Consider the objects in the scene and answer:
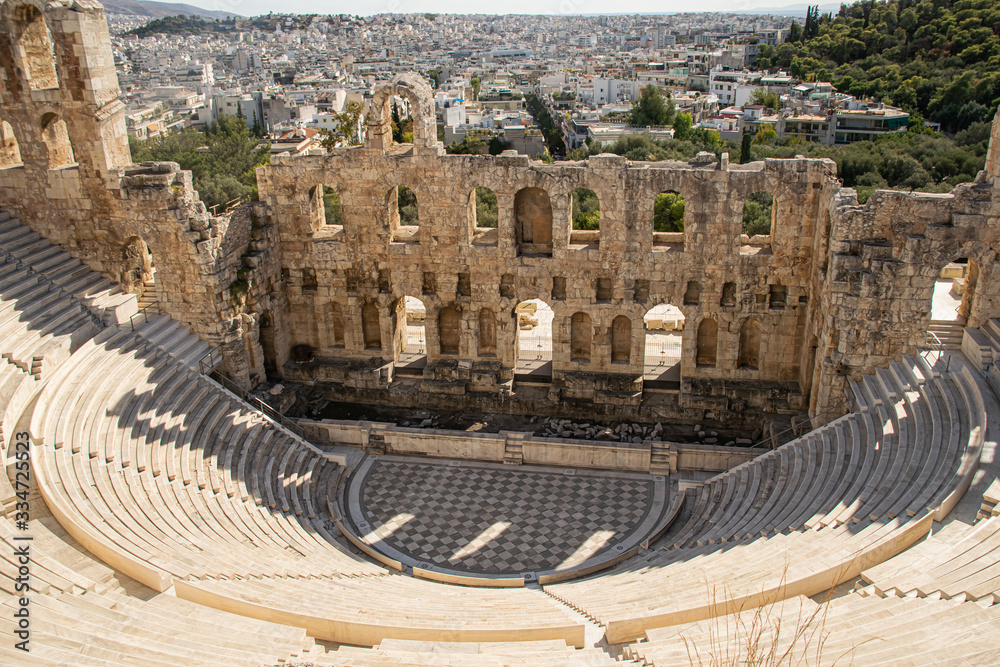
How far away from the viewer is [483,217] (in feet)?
141

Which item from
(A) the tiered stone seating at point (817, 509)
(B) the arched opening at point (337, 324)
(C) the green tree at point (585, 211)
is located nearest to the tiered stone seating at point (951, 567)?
(A) the tiered stone seating at point (817, 509)

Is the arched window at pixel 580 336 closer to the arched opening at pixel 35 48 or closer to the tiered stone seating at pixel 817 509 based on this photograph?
the tiered stone seating at pixel 817 509

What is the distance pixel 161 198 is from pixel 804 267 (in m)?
17.8

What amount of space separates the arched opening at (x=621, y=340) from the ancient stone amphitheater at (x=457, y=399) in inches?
5.4

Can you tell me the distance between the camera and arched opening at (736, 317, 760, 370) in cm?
2403

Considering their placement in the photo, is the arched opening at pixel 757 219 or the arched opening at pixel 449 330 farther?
the arched opening at pixel 757 219

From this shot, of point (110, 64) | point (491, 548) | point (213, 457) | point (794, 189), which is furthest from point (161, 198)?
point (794, 189)

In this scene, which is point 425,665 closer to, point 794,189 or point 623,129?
point 794,189

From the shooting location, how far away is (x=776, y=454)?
65.2 ft

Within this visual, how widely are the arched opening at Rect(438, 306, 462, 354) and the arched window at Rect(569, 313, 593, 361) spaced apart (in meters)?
3.56

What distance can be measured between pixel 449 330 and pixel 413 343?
275cm

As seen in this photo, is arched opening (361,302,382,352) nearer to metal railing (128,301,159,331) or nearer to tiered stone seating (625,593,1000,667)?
metal railing (128,301,159,331)

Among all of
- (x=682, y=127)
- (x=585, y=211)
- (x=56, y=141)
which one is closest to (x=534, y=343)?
(x=56, y=141)

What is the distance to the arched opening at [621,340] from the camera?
973 inches
